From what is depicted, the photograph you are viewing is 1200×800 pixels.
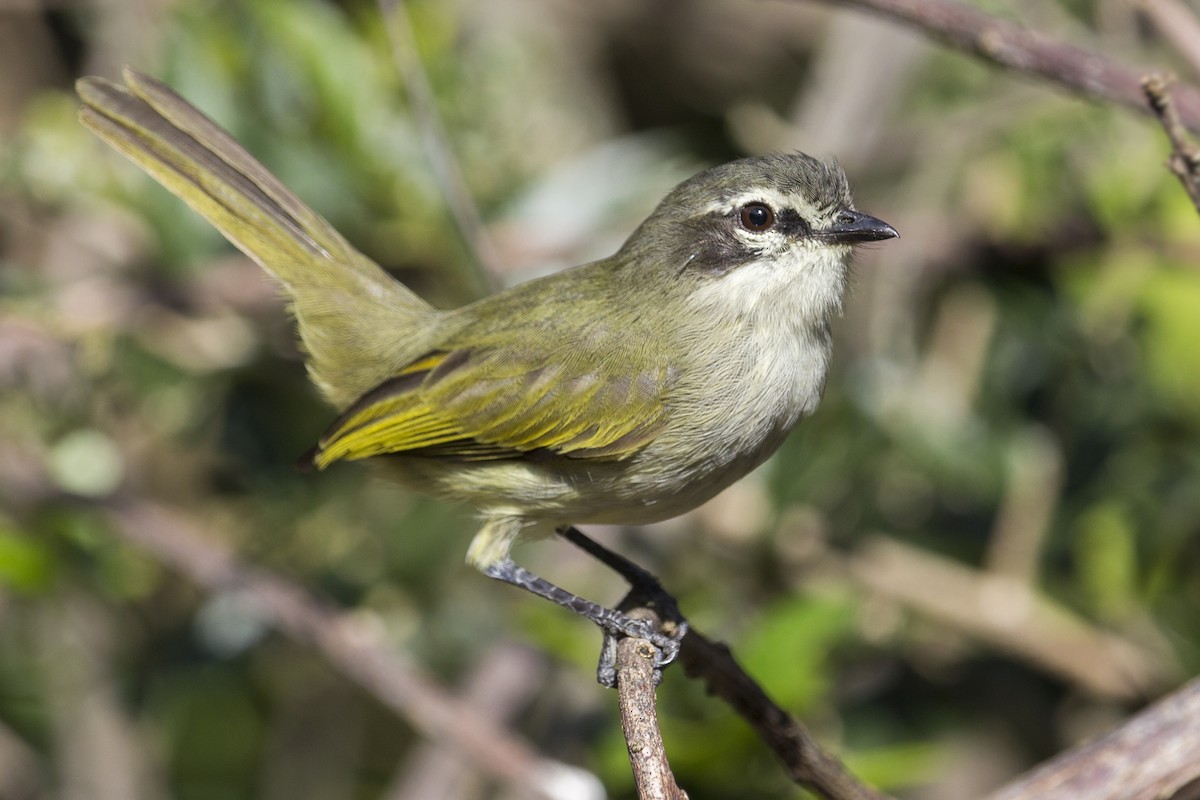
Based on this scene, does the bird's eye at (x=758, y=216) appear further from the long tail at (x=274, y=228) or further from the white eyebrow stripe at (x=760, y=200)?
the long tail at (x=274, y=228)

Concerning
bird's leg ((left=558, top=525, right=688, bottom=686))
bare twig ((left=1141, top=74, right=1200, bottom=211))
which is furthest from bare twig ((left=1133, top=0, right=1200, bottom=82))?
bird's leg ((left=558, top=525, right=688, bottom=686))

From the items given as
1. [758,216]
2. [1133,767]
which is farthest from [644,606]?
[1133,767]

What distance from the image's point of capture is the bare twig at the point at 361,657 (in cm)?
385

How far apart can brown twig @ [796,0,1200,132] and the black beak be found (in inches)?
20.4

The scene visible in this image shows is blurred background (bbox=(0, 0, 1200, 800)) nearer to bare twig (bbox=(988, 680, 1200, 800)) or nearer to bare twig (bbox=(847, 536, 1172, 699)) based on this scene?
bare twig (bbox=(847, 536, 1172, 699))

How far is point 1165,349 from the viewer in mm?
4621

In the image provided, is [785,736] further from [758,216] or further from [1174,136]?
[1174,136]

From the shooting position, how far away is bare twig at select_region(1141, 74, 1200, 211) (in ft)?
9.89

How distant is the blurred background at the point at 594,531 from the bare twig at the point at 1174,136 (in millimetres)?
1631

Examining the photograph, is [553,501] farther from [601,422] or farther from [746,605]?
[746,605]

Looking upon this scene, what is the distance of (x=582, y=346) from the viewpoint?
3.72 meters

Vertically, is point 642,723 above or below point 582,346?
below

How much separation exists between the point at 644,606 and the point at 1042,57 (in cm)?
166

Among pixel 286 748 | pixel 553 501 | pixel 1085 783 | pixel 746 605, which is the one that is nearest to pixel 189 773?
pixel 286 748
